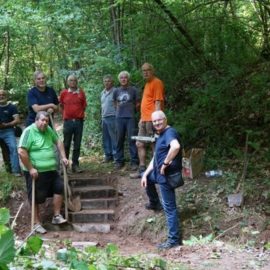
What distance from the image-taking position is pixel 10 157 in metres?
8.43

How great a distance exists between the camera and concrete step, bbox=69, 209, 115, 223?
7570 millimetres

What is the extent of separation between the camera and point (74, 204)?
7.77 metres

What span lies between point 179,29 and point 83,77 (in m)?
2.91

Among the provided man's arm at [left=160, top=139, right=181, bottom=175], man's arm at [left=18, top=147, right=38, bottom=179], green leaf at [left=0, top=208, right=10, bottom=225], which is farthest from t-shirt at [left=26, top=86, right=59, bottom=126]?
green leaf at [left=0, top=208, right=10, bottom=225]

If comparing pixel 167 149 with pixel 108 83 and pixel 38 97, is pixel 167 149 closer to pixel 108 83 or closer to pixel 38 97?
pixel 38 97

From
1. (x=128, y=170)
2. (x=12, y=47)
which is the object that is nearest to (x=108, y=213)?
(x=128, y=170)

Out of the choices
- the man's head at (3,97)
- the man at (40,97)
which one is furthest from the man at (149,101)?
the man's head at (3,97)

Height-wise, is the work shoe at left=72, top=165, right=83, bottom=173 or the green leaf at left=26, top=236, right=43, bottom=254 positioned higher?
the green leaf at left=26, top=236, right=43, bottom=254

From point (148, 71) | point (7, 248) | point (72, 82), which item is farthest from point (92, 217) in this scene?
point (7, 248)

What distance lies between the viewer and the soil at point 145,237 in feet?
16.3

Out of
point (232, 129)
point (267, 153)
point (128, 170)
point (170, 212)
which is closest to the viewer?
point (170, 212)

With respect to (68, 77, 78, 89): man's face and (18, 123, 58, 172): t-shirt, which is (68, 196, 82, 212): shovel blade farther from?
(68, 77, 78, 89): man's face

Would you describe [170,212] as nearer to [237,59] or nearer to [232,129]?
[232,129]

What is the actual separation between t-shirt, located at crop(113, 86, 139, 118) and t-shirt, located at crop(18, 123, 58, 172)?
6.01 feet
